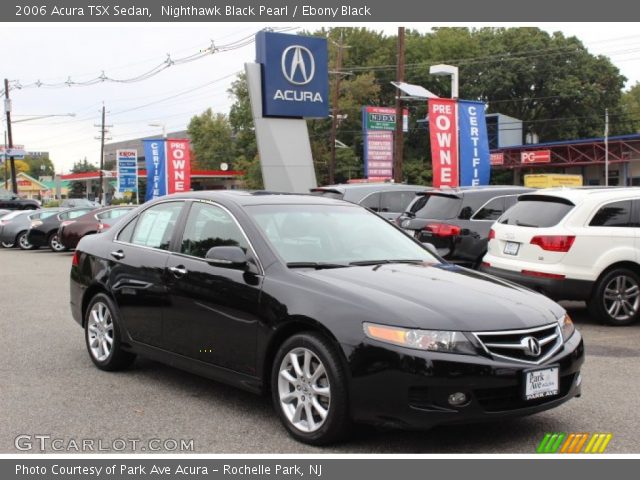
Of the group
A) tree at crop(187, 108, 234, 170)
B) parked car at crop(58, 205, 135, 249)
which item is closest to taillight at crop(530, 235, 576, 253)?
parked car at crop(58, 205, 135, 249)

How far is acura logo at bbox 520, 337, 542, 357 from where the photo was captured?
4.40 m

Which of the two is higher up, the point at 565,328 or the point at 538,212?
the point at 538,212

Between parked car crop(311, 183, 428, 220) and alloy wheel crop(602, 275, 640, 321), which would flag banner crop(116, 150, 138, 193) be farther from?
alloy wheel crop(602, 275, 640, 321)

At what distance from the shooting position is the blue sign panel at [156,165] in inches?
1228

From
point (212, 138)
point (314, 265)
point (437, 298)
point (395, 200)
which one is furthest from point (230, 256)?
point (212, 138)

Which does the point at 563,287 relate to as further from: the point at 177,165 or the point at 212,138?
the point at 212,138

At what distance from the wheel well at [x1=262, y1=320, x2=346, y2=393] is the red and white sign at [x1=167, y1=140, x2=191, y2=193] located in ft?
87.6

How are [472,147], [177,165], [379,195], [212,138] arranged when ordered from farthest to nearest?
[212,138]
[177,165]
[472,147]
[379,195]

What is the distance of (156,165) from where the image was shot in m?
31.5

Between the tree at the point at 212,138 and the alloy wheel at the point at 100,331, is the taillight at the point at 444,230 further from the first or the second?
the tree at the point at 212,138

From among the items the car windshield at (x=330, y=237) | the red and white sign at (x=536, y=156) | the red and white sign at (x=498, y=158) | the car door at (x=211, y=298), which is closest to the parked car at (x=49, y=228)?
the car door at (x=211, y=298)

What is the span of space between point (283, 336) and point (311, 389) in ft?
1.41

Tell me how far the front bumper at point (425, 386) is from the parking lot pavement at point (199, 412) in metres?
0.35

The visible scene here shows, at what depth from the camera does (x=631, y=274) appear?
908 centimetres
